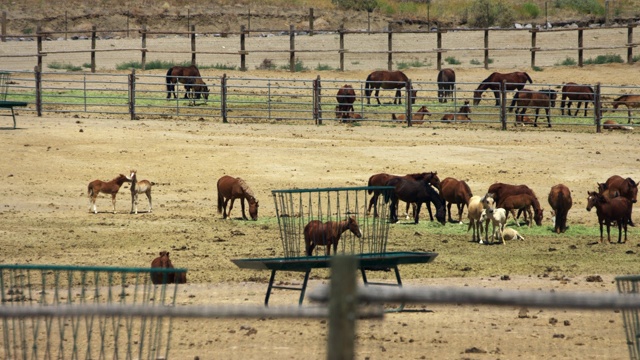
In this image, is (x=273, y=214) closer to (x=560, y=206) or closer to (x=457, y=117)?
(x=560, y=206)

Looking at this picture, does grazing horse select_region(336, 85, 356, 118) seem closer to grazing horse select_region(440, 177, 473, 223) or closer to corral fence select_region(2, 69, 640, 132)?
corral fence select_region(2, 69, 640, 132)

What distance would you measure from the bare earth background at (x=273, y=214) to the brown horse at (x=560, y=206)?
1.76ft

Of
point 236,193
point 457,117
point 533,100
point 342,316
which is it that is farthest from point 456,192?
point 342,316

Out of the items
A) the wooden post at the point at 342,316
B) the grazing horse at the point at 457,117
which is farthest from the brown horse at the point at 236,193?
the wooden post at the point at 342,316

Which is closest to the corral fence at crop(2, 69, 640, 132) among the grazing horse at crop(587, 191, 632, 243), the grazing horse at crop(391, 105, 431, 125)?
the grazing horse at crop(391, 105, 431, 125)

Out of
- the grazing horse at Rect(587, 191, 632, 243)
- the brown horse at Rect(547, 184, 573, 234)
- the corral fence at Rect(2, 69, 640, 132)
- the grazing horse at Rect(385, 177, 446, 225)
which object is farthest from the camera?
the corral fence at Rect(2, 69, 640, 132)

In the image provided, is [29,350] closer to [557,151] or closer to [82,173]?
[82,173]

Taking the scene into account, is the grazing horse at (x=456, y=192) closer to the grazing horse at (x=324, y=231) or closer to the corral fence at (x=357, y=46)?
the grazing horse at (x=324, y=231)

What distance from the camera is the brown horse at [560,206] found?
55.0ft

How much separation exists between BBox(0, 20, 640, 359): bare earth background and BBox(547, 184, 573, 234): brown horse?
1.76ft

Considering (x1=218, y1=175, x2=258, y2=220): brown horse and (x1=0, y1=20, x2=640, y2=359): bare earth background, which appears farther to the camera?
(x1=218, y1=175, x2=258, y2=220): brown horse

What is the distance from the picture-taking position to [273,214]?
19.0 meters

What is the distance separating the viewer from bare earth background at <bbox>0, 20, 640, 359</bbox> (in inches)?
382

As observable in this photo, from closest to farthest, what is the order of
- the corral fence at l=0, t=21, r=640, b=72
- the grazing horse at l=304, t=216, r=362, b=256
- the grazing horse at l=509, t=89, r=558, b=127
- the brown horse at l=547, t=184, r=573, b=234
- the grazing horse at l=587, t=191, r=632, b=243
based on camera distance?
the grazing horse at l=304, t=216, r=362, b=256
the grazing horse at l=587, t=191, r=632, b=243
the brown horse at l=547, t=184, r=573, b=234
the grazing horse at l=509, t=89, r=558, b=127
the corral fence at l=0, t=21, r=640, b=72
